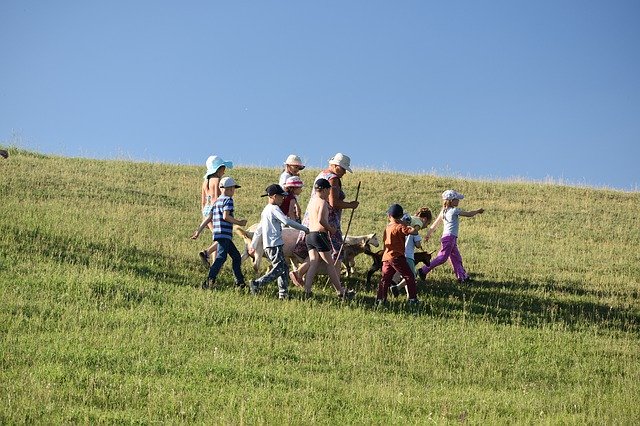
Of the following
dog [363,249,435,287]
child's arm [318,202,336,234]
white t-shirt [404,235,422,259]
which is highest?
child's arm [318,202,336,234]

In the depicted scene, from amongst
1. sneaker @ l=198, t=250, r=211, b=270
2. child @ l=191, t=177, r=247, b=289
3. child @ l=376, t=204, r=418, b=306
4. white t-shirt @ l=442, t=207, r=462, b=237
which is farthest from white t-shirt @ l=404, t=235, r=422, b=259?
sneaker @ l=198, t=250, r=211, b=270

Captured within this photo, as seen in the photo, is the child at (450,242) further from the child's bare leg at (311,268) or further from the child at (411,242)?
the child's bare leg at (311,268)

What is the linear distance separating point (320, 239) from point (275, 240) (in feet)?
2.52

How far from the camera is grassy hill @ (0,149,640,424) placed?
985 cm

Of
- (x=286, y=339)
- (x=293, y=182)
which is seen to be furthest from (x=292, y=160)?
(x=286, y=339)

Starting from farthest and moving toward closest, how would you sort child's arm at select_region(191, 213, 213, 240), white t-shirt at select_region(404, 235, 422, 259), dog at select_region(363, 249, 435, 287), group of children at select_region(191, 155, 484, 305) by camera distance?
dog at select_region(363, 249, 435, 287) < white t-shirt at select_region(404, 235, 422, 259) < child's arm at select_region(191, 213, 213, 240) < group of children at select_region(191, 155, 484, 305)

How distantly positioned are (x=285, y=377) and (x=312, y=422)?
1658 mm

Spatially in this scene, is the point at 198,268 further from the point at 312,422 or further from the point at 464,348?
the point at 312,422

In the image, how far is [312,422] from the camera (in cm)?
930

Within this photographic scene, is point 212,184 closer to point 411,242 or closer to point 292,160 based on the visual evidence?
point 292,160

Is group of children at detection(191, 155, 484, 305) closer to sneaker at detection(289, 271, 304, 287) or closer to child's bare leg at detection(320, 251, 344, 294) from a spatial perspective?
child's bare leg at detection(320, 251, 344, 294)

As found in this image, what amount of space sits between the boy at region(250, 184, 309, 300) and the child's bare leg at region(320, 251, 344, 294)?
0.52m

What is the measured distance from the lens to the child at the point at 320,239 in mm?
15750

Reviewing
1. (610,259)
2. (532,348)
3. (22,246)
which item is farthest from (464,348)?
(610,259)
